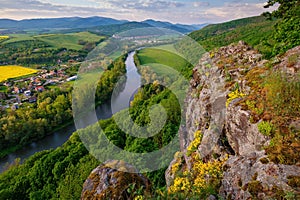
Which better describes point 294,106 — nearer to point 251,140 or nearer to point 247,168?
point 251,140

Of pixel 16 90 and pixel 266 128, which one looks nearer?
pixel 266 128

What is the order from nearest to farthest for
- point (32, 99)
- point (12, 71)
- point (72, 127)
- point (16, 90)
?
point (72, 127) → point (32, 99) → point (16, 90) → point (12, 71)

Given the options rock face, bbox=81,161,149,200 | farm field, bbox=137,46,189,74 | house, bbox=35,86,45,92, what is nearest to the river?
farm field, bbox=137,46,189,74

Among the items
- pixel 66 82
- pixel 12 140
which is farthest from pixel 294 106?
pixel 66 82

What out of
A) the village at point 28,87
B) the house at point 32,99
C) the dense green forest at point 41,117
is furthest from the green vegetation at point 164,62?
the house at point 32,99

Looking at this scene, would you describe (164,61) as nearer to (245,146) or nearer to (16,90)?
(245,146)

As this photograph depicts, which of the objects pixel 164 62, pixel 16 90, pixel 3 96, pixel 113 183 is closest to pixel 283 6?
pixel 113 183

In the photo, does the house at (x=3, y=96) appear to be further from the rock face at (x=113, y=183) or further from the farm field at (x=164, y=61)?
the rock face at (x=113, y=183)

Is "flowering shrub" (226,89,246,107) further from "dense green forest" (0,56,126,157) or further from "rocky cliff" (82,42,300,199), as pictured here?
"dense green forest" (0,56,126,157)
